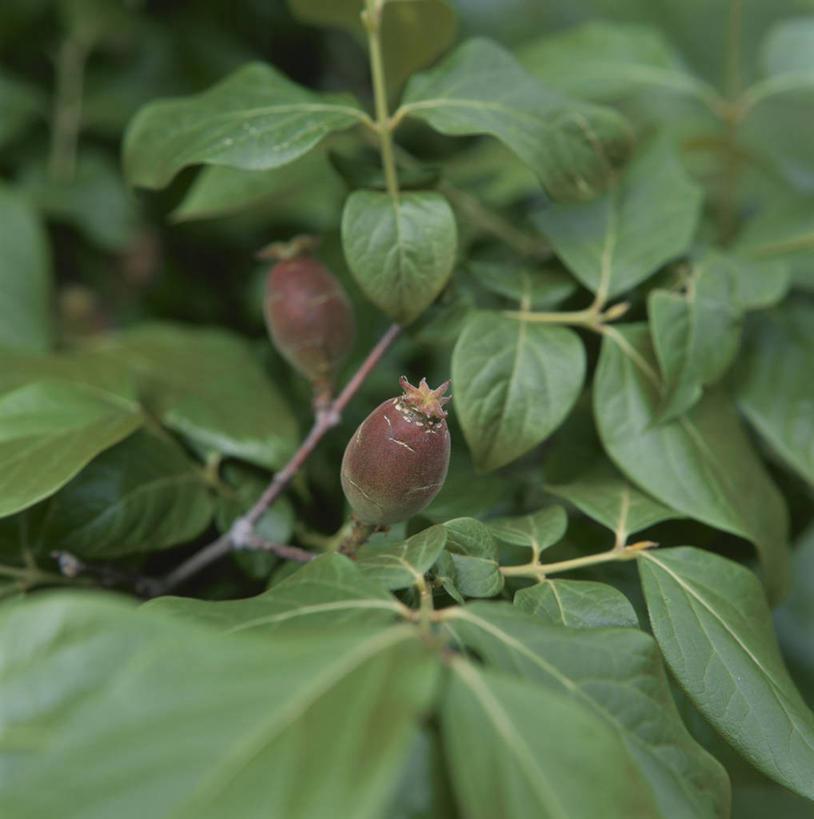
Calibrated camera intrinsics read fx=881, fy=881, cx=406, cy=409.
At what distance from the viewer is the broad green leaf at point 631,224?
0.63m

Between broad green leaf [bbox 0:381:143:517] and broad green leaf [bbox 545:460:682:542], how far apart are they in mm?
295

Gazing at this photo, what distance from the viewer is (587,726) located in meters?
0.31

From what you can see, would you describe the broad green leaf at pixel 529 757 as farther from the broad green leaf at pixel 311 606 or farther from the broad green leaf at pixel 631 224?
the broad green leaf at pixel 631 224

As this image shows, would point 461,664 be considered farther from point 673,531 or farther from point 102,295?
point 102,295

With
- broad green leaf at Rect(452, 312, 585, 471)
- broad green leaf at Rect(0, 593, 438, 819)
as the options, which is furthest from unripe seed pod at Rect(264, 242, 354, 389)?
broad green leaf at Rect(0, 593, 438, 819)

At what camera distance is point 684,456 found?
23.3 inches

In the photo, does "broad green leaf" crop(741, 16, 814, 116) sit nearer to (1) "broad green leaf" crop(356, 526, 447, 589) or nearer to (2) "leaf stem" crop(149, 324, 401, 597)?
(2) "leaf stem" crop(149, 324, 401, 597)

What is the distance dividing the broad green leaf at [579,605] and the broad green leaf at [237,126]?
0.30 metres

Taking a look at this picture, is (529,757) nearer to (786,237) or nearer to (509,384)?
(509,384)

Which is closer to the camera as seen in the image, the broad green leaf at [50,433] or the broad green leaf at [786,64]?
the broad green leaf at [50,433]

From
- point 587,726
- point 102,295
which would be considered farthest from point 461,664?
point 102,295

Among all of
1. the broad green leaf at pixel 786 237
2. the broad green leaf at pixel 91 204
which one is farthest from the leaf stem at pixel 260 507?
the broad green leaf at pixel 91 204

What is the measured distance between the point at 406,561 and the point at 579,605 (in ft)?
0.33

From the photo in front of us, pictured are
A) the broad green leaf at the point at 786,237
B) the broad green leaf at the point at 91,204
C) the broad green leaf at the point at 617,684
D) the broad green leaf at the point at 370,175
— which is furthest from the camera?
the broad green leaf at the point at 91,204
